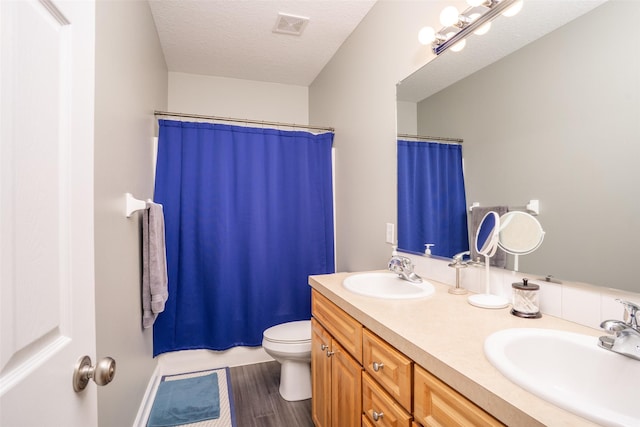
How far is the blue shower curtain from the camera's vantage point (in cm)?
224

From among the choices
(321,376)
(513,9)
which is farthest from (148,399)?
(513,9)

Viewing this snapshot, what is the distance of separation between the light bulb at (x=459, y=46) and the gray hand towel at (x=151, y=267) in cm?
178

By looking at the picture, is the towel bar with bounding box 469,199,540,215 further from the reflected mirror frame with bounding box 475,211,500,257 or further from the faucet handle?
the faucet handle

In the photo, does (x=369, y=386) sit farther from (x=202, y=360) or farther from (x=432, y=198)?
(x=202, y=360)

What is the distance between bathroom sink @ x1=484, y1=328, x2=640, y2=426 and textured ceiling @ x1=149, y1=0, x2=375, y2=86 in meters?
2.03

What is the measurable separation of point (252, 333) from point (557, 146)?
227cm

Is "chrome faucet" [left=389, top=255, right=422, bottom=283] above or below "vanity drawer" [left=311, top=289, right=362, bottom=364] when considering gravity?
above

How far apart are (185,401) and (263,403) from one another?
50 cm

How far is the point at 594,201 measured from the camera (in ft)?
2.92

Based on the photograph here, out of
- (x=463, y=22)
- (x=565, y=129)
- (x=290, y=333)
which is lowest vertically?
(x=290, y=333)

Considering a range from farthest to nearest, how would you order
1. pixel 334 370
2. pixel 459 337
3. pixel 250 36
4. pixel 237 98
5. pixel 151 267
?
1. pixel 237 98
2. pixel 250 36
3. pixel 151 267
4. pixel 334 370
5. pixel 459 337

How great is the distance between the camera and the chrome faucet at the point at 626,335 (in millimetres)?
677

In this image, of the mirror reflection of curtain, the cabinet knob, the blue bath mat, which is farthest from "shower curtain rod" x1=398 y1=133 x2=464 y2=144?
the blue bath mat

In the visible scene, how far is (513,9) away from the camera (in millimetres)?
1125
